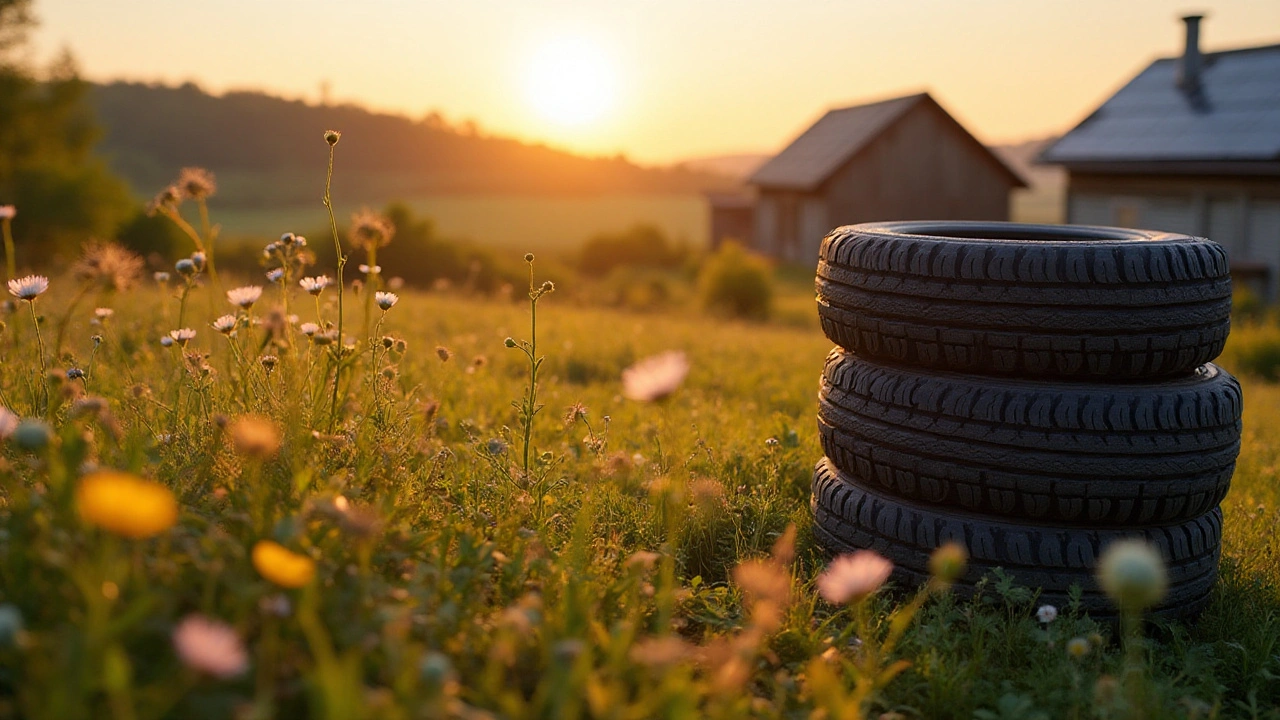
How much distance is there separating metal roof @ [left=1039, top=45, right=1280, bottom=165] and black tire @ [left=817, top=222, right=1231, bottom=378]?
18.1 m

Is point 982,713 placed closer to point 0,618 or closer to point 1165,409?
point 1165,409

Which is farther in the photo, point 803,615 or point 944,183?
point 944,183

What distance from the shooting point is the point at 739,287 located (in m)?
21.2

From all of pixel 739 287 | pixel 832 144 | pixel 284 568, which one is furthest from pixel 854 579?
pixel 832 144

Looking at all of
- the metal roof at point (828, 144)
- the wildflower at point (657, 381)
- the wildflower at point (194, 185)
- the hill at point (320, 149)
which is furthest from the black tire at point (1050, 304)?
the hill at point (320, 149)

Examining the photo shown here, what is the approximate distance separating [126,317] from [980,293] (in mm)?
6789

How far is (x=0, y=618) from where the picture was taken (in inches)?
62.1

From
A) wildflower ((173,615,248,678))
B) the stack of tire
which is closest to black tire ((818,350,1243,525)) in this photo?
the stack of tire

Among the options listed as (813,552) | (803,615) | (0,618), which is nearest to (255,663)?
(0,618)

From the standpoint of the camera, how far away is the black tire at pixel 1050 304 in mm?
2953

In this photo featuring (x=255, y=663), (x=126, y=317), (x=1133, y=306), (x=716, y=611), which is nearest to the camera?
(x=255, y=663)

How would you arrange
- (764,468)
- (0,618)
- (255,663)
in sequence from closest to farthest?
(0,618) < (255,663) < (764,468)

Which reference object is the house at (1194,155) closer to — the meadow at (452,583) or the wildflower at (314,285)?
the meadow at (452,583)

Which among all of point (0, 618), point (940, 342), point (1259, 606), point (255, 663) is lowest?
point (1259, 606)
